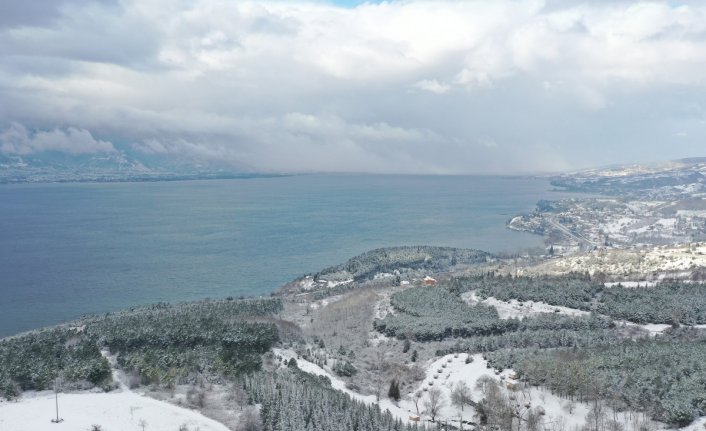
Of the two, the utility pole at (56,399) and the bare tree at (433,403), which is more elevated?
the utility pole at (56,399)

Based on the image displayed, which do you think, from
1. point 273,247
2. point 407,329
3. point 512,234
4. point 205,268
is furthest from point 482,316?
point 512,234

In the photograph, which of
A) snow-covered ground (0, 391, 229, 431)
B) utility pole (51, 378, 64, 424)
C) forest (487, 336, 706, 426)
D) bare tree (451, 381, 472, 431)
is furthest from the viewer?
bare tree (451, 381, 472, 431)

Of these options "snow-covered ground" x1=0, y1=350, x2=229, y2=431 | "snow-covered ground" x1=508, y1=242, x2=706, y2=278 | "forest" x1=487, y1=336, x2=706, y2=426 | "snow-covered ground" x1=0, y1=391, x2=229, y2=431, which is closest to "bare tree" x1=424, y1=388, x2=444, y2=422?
"forest" x1=487, y1=336, x2=706, y2=426

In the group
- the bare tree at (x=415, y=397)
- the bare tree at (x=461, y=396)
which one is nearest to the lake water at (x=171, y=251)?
the bare tree at (x=415, y=397)

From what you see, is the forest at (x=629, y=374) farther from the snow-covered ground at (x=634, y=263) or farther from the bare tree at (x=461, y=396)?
the snow-covered ground at (x=634, y=263)

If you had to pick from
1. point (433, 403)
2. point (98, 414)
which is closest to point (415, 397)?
point (433, 403)

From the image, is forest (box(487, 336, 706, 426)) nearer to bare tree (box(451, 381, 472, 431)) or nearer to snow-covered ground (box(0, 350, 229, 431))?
bare tree (box(451, 381, 472, 431))

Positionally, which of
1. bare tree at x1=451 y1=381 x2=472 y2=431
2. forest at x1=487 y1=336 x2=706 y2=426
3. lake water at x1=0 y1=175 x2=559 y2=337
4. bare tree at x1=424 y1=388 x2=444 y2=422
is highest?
forest at x1=487 y1=336 x2=706 y2=426
